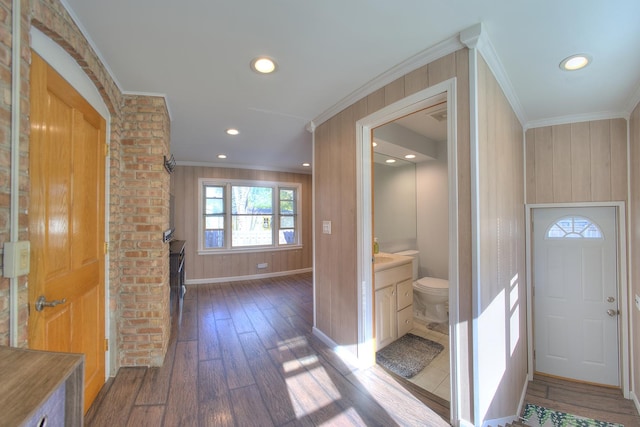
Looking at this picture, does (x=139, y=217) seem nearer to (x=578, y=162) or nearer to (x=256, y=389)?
(x=256, y=389)

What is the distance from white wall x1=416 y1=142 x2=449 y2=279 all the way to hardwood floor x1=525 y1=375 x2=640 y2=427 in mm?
1478

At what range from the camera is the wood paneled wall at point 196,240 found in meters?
4.95

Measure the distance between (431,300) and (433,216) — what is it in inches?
49.1

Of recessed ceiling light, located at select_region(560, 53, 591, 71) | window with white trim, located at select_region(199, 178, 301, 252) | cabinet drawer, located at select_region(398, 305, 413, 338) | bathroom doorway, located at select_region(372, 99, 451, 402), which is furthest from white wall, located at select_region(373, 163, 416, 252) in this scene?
window with white trim, located at select_region(199, 178, 301, 252)

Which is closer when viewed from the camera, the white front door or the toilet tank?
the white front door

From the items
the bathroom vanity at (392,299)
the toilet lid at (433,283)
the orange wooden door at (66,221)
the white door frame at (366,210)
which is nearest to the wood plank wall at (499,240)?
the white door frame at (366,210)

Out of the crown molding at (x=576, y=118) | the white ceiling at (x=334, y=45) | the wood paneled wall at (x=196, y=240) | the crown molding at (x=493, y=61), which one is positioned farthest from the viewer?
the wood paneled wall at (x=196, y=240)

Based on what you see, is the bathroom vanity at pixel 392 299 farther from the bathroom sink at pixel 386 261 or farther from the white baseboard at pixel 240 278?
the white baseboard at pixel 240 278

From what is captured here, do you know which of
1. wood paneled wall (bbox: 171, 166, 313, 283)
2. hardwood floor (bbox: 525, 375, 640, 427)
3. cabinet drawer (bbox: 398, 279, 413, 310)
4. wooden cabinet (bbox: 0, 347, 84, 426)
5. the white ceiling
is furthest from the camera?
wood paneled wall (bbox: 171, 166, 313, 283)

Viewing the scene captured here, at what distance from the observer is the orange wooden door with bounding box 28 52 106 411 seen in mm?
1151

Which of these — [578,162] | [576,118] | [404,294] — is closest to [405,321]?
[404,294]

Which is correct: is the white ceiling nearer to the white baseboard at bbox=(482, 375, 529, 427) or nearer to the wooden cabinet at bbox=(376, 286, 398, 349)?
the wooden cabinet at bbox=(376, 286, 398, 349)

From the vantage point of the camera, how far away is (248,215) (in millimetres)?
5426

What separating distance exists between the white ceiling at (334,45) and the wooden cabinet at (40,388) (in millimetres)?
1566
